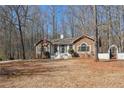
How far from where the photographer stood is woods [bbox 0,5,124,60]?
36.3 m

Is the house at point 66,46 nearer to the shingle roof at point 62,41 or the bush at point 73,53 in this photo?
the shingle roof at point 62,41

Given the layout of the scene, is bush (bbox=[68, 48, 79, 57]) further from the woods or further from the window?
the woods

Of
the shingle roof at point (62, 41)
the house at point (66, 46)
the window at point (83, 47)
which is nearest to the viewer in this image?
the house at point (66, 46)

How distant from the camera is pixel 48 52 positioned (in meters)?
35.2

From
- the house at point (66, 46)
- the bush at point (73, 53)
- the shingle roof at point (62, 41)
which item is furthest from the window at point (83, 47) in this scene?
the shingle roof at point (62, 41)

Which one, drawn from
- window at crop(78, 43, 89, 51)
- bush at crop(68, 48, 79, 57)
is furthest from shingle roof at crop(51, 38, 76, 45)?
bush at crop(68, 48, 79, 57)

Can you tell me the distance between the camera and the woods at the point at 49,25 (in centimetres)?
3628

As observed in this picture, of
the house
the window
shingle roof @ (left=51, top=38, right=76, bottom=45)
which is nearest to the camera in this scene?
the house

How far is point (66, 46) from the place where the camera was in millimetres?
37031

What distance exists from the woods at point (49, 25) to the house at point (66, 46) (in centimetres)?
124

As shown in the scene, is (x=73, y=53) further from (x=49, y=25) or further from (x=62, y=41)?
(x=49, y=25)

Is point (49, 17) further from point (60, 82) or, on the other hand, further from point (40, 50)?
point (60, 82)

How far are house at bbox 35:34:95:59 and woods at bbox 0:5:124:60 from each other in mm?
1242
